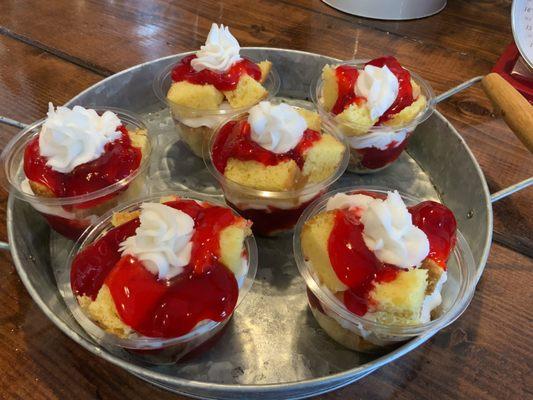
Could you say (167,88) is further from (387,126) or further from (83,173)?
(387,126)

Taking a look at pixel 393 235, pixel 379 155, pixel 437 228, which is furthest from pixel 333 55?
pixel 393 235

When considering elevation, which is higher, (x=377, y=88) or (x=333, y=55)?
(x=377, y=88)

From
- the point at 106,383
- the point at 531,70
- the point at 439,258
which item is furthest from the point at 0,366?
the point at 531,70

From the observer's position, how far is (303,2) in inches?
133

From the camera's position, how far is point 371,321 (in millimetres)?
Result: 1313

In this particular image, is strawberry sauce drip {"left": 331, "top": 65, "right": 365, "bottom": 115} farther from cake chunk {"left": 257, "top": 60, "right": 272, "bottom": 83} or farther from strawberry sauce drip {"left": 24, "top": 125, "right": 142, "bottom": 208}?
strawberry sauce drip {"left": 24, "top": 125, "right": 142, "bottom": 208}

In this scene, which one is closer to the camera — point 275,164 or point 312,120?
point 275,164

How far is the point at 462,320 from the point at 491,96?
2.89 feet

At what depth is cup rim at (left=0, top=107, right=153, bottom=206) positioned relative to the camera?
1.62 metres

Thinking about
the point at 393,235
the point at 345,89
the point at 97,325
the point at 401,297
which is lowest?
the point at 97,325

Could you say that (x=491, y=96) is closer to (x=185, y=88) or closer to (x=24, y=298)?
(x=185, y=88)

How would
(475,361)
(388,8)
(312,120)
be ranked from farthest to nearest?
(388,8), (312,120), (475,361)

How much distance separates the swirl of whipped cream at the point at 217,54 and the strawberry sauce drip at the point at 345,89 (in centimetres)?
47

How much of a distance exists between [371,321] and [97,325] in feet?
2.52
